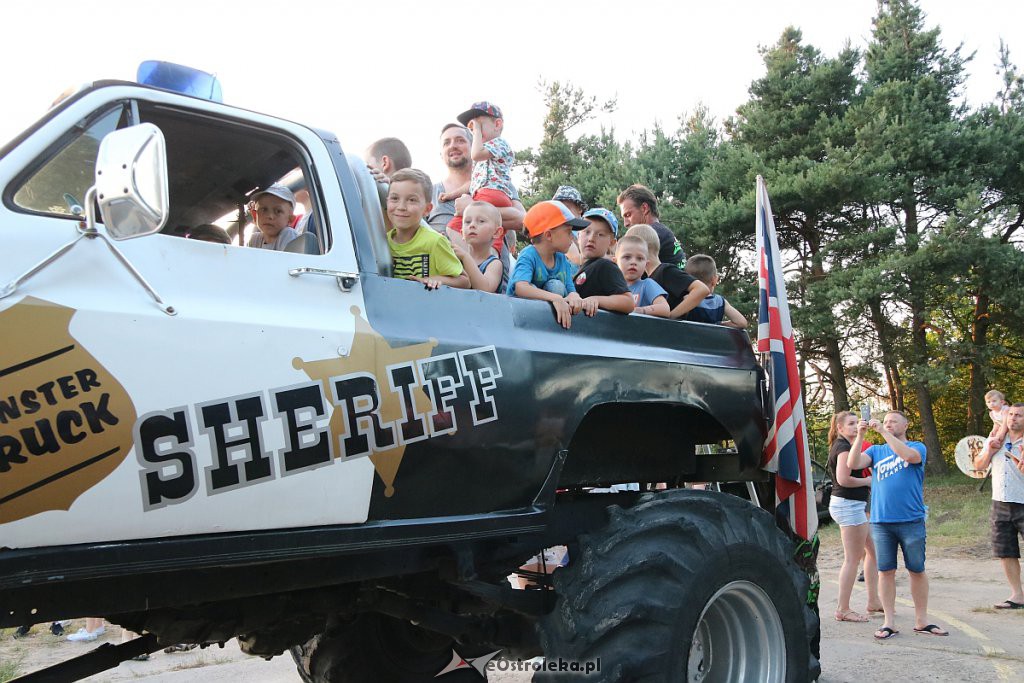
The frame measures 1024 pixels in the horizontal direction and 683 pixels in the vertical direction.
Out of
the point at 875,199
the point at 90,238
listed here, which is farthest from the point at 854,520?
the point at 875,199

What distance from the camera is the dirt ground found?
5.12 metres

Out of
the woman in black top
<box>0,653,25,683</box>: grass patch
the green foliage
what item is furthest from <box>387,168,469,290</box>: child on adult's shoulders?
the green foliage

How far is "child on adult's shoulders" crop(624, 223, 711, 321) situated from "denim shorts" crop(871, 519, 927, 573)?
3.15 metres

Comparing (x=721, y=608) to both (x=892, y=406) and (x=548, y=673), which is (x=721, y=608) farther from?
(x=892, y=406)

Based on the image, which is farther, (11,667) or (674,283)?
(11,667)

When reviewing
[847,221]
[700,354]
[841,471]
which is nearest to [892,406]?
[847,221]

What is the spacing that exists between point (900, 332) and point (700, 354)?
17985mm

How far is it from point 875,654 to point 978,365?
619 inches

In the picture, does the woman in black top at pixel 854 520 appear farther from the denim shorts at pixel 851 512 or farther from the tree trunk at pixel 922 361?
the tree trunk at pixel 922 361

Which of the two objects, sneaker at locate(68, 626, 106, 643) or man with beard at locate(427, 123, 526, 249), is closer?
man with beard at locate(427, 123, 526, 249)

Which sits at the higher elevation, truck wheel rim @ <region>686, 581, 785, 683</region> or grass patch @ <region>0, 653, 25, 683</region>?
truck wheel rim @ <region>686, 581, 785, 683</region>

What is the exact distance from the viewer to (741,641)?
346cm

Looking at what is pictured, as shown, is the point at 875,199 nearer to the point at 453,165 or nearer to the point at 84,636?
the point at 453,165

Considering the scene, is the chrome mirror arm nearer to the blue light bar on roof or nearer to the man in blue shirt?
the blue light bar on roof
